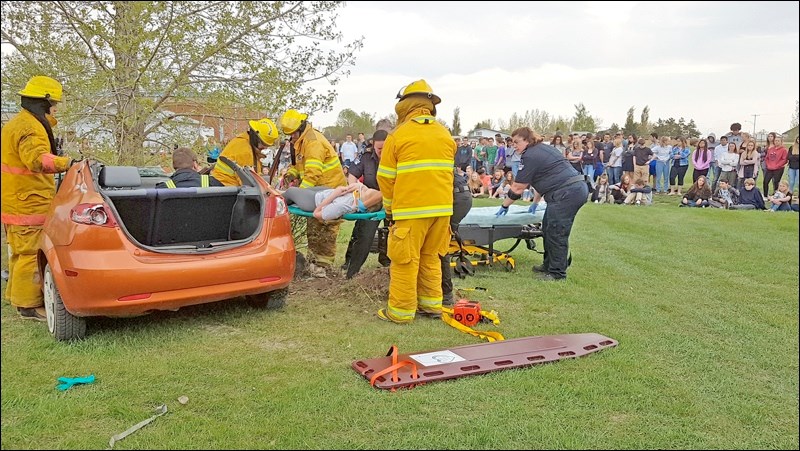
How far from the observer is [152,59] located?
5.22m

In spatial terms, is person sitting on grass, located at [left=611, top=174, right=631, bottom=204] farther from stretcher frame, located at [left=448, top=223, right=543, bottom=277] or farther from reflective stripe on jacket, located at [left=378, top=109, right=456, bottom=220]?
reflective stripe on jacket, located at [left=378, top=109, right=456, bottom=220]

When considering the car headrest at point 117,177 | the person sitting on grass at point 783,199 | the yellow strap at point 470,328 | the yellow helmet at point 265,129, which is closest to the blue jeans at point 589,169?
the person sitting on grass at point 783,199

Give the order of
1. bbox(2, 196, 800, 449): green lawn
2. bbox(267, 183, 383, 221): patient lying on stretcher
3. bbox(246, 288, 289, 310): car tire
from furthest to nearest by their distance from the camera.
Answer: bbox(267, 183, 383, 221): patient lying on stretcher
bbox(246, 288, 289, 310): car tire
bbox(2, 196, 800, 449): green lawn

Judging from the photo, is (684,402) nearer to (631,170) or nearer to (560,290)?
(560,290)

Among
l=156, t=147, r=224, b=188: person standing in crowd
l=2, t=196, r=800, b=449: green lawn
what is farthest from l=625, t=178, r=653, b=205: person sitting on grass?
l=156, t=147, r=224, b=188: person standing in crowd

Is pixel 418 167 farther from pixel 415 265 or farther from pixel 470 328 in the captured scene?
pixel 470 328

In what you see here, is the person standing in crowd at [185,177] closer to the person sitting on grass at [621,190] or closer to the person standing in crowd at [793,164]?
the person sitting on grass at [621,190]

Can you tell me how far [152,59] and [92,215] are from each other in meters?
→ 1.65

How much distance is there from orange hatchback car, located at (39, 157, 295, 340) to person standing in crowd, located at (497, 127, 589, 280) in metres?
3.23

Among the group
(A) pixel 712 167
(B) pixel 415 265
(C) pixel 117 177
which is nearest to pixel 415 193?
(B) pixel 415 265

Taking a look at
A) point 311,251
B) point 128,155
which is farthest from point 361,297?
point 128,155

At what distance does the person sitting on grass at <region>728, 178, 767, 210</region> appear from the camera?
45.8 ft

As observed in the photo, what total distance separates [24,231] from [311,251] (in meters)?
3.00

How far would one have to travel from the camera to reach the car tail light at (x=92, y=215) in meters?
4.27
